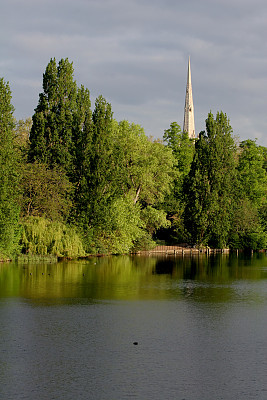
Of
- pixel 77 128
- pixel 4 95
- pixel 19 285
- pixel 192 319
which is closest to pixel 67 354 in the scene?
pixel 192 319

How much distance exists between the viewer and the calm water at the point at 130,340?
13562 millimetres

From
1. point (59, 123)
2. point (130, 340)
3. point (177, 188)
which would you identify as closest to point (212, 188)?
point (177, 188)

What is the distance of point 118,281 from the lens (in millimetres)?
35812

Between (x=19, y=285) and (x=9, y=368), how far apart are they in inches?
676

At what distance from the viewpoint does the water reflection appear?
96.6ft

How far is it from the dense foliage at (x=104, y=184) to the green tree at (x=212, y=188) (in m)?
0.15

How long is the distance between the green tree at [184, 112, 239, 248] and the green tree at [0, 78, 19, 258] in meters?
34.6

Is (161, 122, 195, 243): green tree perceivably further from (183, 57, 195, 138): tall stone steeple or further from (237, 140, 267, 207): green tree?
(183, 57, 195, 138): tall stone steeple

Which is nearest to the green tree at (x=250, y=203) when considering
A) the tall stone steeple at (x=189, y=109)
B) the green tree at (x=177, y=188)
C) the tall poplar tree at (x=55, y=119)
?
the green tree at (x=177, y=188)

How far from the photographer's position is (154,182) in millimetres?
71812

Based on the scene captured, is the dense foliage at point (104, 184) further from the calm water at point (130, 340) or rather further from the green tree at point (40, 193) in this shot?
the calm water at point (130, 340)

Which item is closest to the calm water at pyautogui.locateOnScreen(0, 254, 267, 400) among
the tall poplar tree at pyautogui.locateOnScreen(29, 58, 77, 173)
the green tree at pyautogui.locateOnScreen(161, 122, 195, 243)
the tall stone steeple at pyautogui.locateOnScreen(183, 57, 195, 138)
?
the tall poplar tree at pyautogui.locateOnScreen(29, 58, 77, 173)

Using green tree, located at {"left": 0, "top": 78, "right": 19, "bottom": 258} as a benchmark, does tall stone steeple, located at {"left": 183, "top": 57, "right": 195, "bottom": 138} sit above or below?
above

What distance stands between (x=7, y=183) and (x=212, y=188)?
38.4m
